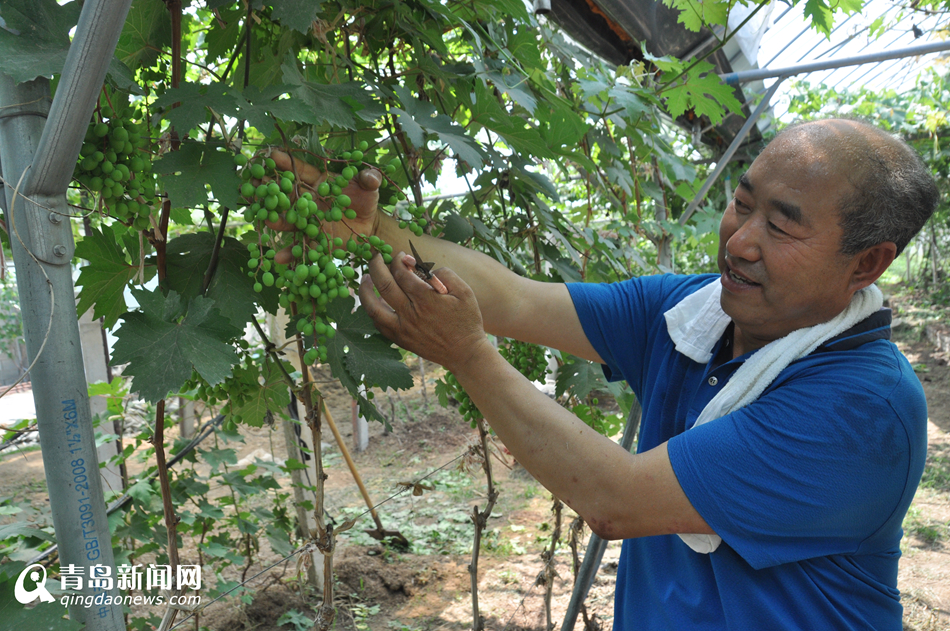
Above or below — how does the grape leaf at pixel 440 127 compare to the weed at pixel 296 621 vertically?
above

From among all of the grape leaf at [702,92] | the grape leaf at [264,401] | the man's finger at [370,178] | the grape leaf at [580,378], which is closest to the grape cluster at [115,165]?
the man's finger at [370,178]

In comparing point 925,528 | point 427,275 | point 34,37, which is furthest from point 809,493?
point 925,528

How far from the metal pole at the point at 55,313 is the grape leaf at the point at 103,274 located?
322mm

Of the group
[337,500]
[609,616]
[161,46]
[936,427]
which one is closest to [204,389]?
[161,46]

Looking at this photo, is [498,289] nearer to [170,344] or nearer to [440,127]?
[440,127]

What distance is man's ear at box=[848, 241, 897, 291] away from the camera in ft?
4.26

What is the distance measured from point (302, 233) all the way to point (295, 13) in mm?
367

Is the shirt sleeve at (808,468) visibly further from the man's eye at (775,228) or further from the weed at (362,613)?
the weed at (362,613)

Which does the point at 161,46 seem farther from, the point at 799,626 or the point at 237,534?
the point at 237,534

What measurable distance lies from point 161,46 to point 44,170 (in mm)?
576

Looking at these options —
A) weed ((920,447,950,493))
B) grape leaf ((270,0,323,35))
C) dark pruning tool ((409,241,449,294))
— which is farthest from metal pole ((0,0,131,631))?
weed ((920,447,950,493))

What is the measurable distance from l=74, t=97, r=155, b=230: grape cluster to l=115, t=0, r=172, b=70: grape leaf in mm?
307

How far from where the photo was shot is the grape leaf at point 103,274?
123 cm

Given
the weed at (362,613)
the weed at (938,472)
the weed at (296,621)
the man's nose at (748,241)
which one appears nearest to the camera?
the man's nose at (748,241)
